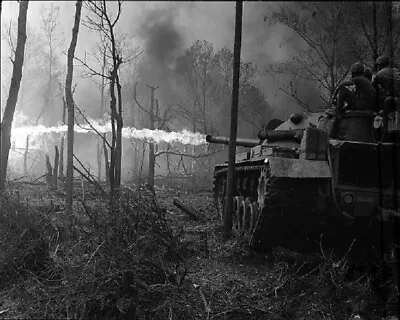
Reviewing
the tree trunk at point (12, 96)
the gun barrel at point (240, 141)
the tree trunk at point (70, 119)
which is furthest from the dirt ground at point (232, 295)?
the tree trunk at point (12, 96)

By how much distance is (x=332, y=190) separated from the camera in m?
6.44

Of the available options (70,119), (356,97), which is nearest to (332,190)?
(356,97)

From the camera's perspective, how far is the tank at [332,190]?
20.9ft

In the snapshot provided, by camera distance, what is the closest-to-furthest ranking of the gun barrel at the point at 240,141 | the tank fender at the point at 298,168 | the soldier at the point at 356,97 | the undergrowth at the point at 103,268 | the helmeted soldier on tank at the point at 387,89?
1. the undergrowth at the point at 103,268
2. the tank fender at the point at 298,168
3. the helmeted soldier on tank at the point at 387,89
4. the soldier at the point at 356,97
5. the gun barrel at the point at 240,141

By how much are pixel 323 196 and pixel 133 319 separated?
3.38m

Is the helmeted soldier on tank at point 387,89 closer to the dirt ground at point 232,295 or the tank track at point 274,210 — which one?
the tank track at point 274,210

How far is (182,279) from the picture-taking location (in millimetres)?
4840

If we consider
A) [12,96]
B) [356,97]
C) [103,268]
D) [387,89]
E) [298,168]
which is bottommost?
[103,268]

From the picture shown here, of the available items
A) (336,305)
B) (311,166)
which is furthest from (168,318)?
(311,166)

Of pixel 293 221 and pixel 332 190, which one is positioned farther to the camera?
pixel 293 221

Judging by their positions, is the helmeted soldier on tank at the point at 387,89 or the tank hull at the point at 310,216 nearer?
the tank hull at the point at 310,216

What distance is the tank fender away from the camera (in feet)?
20.4

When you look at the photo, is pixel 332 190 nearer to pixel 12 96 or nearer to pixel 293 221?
pixel 293 221

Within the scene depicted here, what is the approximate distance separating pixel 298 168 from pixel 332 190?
23.7 inches
